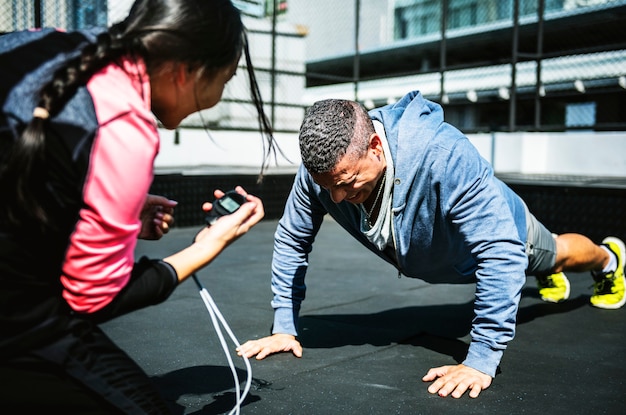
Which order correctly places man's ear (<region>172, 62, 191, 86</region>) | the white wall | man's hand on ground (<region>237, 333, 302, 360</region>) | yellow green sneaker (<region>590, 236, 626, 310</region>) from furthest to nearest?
the white wall
yellow green sneaker (<region>590, 236, 626, 310</region>)
man's hand on ground (<region>237, 333, 302, 360</region>)
man's ear (<region>172, 62, 191, 86</region>)

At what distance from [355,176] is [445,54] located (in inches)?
225

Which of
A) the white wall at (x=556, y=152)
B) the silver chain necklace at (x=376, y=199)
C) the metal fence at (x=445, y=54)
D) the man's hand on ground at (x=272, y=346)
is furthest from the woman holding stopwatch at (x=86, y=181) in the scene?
the white wall at (x=556, y=152)

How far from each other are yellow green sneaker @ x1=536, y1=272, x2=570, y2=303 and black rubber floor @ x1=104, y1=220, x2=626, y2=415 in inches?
2.2

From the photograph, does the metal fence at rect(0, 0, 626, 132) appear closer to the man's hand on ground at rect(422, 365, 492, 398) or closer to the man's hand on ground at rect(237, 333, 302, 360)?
the man's hand on ground at rect(237, 333, 302, 360)

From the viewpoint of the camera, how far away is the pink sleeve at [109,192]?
977 mm

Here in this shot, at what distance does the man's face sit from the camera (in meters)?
1.77

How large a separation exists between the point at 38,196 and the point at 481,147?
647 centimetres

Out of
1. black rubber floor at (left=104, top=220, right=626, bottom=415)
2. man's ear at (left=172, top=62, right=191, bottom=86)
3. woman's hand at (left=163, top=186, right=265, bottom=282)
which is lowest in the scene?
black rubber floor at (left=104, top=220, right=626, bottom=415)

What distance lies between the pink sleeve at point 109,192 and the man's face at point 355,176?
79 cm

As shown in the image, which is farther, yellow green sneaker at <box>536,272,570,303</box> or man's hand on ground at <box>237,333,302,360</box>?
yellow green sneaker at <box>536,272,570,303</box>

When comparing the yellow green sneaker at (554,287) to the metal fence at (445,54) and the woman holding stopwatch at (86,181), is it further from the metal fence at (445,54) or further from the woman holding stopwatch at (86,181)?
the metal fence at (445,54)

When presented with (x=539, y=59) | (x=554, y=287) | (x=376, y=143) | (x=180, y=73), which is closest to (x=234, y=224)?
(x=180, y=73)

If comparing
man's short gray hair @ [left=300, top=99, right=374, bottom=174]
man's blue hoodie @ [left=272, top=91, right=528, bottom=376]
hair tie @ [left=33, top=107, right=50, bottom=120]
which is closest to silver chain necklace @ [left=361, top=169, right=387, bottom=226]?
man's blue hoodie @ [left=272, top=91, right=528, bottom=376]

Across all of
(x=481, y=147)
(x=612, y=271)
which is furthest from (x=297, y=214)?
(x=481, y=147)
